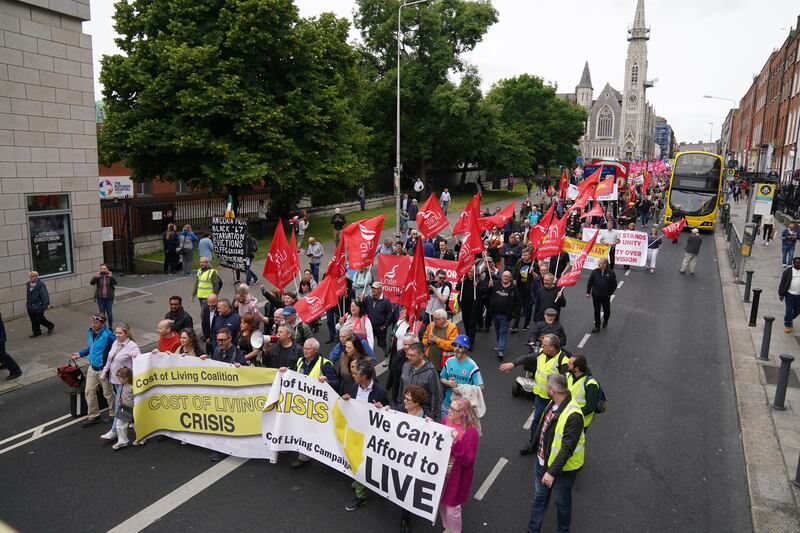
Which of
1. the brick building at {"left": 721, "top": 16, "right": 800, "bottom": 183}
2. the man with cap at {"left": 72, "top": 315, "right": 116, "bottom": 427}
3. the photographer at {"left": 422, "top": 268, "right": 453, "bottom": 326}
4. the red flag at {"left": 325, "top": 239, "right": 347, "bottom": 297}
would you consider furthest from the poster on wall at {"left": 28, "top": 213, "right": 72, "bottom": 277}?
the brick building at {"left": 721, "top": 16, "right": 800, "bottom": 183}

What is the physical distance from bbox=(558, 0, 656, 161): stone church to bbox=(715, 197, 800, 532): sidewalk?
14405 centimetres

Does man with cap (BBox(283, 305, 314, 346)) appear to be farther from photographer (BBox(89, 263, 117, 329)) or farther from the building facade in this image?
the building facade

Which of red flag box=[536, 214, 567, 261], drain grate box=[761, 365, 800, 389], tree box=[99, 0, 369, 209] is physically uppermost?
tree box=[99, 0, 369, 209]

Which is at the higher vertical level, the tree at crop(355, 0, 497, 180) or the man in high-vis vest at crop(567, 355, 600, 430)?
the tree at crop(355, 0, 497, 180)

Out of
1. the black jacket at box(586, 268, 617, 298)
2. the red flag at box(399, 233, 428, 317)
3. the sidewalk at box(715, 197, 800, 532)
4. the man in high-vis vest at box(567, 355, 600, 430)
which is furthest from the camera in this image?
the black jacket at box(586, 268, 617, 298)

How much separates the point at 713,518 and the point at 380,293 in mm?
5960

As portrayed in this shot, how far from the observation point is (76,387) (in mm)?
8555

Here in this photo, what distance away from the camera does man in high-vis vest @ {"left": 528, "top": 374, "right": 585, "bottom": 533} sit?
5.38 meters

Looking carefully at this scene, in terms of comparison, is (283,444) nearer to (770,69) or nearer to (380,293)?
(380,293)

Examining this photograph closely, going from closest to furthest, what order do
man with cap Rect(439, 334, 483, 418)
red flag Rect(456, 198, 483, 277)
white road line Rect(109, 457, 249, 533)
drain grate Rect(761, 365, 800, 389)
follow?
white road line Rect(109, 457, 249, 533), man with cap Rect(439, 334, 483, 418), drain grate Rect(761, 365, 800, 389), red flag Rect(456, 198, 483, 277)

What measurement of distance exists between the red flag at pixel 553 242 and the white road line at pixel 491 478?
7374 millimetres

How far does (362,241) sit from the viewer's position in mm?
11500

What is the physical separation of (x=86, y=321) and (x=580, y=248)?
13.3 meters

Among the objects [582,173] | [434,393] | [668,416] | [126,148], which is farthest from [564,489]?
[582,173]
